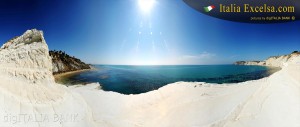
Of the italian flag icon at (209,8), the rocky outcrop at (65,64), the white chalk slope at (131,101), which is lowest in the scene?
the white chalk slope at (131,101)

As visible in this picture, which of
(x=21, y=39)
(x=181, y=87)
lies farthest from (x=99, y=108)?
(x=21, y=39)

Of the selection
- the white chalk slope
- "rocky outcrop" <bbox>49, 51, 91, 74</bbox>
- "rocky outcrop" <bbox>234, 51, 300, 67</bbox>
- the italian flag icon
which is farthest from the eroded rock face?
"rocky outcrop" <bbox>234, 51, 300, 67</bbox>

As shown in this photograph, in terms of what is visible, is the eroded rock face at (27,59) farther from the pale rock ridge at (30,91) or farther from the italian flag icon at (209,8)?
the italian flag icon at (209,8)

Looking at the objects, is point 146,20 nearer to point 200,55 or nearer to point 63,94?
point 200,55

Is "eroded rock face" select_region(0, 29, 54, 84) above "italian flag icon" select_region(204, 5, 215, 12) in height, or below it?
below

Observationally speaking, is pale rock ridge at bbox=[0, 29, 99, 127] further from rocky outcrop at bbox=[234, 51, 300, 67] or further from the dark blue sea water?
rocky outcrop at bbox=[234, 51, 300, 67]

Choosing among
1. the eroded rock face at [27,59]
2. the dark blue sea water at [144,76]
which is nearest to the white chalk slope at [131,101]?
the eroded rock face at [27,59]
